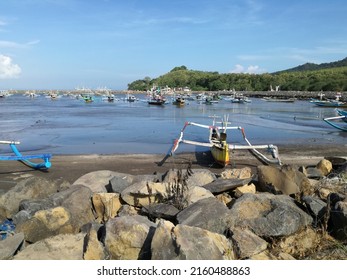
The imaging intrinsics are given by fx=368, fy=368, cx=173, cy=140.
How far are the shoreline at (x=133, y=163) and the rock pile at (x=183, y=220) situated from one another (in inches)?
187

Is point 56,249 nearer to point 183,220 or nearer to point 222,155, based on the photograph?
point 183,220

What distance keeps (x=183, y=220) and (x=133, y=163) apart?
10.0 m

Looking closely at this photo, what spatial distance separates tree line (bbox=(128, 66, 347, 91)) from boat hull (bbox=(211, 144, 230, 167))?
101849mm

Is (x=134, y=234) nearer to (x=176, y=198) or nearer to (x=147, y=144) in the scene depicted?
(x=176, y=198)

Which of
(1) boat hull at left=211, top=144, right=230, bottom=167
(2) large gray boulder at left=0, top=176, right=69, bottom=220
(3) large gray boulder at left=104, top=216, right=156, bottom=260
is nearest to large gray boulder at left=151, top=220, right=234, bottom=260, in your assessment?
(3) large gray boulder at left=104, top=216, right=156, bottom=260

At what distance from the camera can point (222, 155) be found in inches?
565

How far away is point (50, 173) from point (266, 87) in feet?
458

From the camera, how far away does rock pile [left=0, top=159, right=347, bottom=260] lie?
16.7 ft

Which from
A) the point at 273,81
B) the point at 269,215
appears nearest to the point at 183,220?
the point at 269,215

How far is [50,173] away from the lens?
44.9 feet

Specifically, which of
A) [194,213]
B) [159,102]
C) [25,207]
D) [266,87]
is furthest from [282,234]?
[266,87]

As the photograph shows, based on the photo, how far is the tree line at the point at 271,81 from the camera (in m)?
115

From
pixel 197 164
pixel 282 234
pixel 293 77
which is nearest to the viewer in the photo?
pixel 282 234

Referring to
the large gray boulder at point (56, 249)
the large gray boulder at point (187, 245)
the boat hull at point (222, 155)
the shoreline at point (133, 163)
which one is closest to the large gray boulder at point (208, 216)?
the large gray boulder at point (187, 245)
